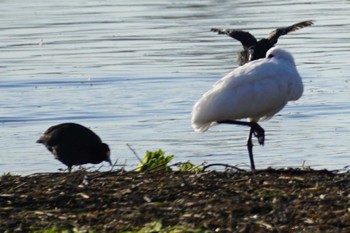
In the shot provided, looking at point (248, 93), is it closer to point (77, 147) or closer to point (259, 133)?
point (259, 133)

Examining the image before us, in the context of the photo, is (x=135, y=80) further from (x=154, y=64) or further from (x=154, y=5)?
(x=154, y=5)

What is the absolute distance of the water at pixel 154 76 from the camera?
45.4 ft

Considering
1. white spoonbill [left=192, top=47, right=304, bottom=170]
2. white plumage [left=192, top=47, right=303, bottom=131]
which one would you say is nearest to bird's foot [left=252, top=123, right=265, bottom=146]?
white spoonbill [left=192, top=47, right=304, bottom=170]

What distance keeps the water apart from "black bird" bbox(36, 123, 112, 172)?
1.13 m

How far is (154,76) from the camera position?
1898 cm

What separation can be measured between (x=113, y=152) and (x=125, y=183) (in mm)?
5970

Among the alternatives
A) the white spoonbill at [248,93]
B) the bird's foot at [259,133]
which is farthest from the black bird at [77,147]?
the bird's foot at [259,133]

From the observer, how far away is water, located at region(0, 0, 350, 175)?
545 inches

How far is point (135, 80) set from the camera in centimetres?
1880

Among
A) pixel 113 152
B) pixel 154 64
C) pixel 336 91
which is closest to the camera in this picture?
pixel 113 152

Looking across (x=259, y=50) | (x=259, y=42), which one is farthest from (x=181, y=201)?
(x=259, y=42)

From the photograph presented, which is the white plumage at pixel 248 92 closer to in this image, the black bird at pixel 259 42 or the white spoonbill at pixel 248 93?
the white spoonbill at pixel 248 93

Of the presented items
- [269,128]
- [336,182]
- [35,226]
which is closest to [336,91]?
[269,128]

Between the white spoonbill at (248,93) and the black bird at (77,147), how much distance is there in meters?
1.08
